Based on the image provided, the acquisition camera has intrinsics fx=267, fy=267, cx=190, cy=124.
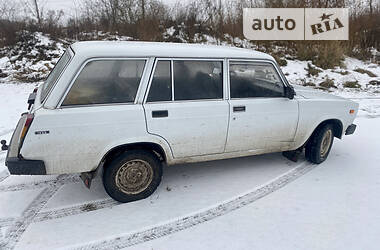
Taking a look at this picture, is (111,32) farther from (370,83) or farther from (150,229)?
(150,229)

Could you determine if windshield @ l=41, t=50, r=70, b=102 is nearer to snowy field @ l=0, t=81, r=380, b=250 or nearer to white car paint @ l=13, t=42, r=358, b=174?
white car paint @ l=13, t=42, r=358, b=174

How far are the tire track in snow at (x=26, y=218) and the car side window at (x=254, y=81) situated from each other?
8.50 ft

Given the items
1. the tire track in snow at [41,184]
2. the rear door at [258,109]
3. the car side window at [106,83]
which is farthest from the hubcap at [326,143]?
the tire track in snow at [41,184]

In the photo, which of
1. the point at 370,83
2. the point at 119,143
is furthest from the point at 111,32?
the point at 119,143

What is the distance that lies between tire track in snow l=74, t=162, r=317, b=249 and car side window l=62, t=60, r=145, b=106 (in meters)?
1.38

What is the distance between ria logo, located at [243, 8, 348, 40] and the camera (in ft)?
42.0

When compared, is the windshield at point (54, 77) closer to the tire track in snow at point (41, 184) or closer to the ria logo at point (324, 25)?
the tire track in snow at point (41, 184)

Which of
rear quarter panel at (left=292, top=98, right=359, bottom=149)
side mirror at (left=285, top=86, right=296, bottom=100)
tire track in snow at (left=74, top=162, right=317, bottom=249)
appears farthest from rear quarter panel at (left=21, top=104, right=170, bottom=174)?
rear quarter panel at (left=292, top=98, right=359, bottom=149)

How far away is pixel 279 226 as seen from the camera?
278 cm

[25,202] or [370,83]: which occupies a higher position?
[370,83]

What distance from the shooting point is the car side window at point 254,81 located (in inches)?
133

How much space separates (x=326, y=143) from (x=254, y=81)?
172cm

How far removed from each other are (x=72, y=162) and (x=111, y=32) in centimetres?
1378

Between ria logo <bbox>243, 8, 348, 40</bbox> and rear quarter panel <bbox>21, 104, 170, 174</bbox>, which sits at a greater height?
ria logo <bbox>243, 8, 348, 40</bbox>
